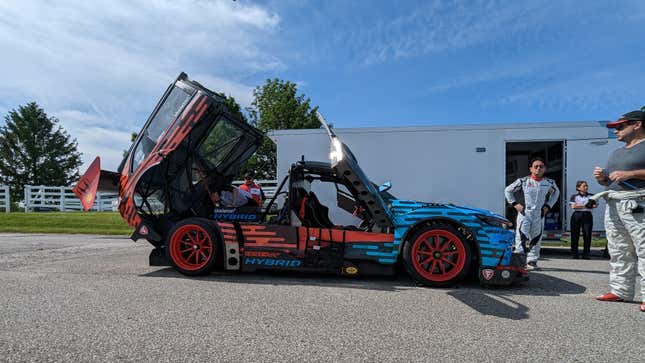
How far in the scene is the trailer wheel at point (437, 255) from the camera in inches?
160

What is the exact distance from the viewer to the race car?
410 cm

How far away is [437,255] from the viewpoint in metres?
4.12

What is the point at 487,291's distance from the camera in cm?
396

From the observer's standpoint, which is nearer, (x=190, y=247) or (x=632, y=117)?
(x=632, y=117)

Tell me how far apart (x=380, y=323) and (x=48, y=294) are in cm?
324

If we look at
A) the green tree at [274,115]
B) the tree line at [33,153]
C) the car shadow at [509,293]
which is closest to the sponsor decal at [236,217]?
the car shadow at [509,293]

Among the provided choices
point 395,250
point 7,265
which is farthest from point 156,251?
point 395,250

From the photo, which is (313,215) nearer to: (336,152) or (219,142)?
(336,152)

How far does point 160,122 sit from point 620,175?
5118 mm

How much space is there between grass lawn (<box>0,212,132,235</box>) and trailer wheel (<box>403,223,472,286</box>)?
32.9 ft

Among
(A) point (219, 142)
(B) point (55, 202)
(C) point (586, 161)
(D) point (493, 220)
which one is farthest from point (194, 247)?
(B) point (55, 202)

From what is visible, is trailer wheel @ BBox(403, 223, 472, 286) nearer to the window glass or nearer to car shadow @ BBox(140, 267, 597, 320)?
car shadow @ BBox(140, 267, 597, 320)

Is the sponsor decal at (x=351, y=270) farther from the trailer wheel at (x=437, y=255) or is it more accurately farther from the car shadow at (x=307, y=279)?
the trailer wheel at (x=437, y=255)

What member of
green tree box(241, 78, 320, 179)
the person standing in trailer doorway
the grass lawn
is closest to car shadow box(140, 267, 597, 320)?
the person standing in trailer doorway
